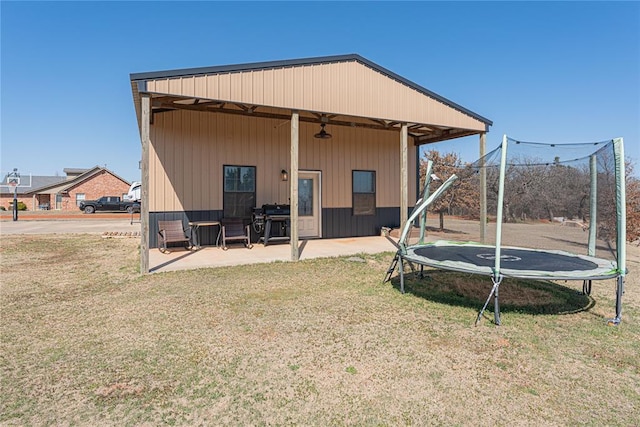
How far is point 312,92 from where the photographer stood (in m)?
7.25

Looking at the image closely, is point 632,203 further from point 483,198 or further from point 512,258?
point 512,258

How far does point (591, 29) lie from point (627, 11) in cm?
87

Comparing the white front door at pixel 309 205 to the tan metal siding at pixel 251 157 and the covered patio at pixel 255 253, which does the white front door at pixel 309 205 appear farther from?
the covered patio at pixel 255 253

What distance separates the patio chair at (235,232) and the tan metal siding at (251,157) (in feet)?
2.07

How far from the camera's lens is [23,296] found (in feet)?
14.9

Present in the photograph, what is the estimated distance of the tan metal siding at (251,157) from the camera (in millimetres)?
8125

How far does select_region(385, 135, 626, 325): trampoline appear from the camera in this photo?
3734mm

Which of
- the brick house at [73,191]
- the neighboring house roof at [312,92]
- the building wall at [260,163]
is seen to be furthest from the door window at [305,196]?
the brick house at [73,191]

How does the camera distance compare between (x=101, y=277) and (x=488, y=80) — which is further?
(x=488, y=80)

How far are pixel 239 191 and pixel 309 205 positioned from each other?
2082mm

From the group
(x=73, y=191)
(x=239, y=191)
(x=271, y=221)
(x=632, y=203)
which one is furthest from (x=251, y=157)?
(x=73, y=191)

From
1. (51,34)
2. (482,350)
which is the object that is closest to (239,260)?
(482,350)

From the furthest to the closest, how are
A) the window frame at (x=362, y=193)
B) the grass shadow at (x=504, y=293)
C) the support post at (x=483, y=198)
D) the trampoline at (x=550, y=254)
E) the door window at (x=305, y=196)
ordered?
the window frame at (x=362, y=193) < the door window at (x=305, y=196) < the support post at (x=483, y=198) < the grass shadow at (x=504, y=293) < the trampoline at (x=550, y=254)

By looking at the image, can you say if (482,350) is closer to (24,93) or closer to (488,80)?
(488,80)
